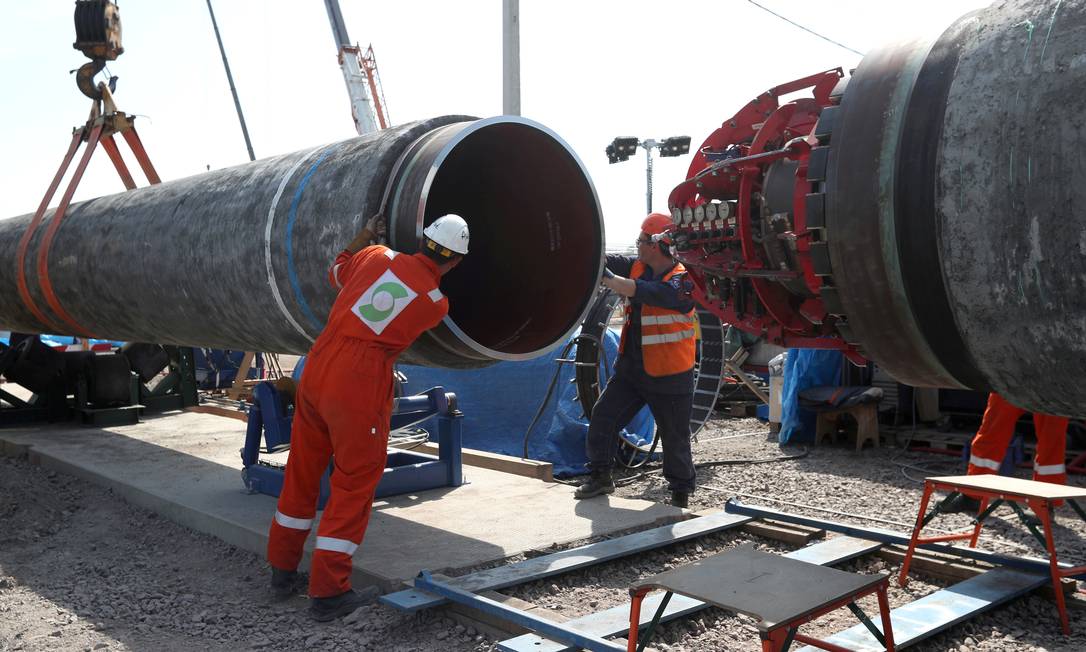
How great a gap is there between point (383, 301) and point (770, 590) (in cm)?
169

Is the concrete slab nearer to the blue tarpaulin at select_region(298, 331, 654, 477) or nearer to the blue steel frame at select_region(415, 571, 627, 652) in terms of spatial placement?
the blue steel frame at select_region(415, 571, 627, 652)

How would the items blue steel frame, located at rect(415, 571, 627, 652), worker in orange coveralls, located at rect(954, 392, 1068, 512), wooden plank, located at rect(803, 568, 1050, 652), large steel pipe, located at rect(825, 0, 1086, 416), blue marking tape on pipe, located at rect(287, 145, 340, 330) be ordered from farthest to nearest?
worker in orange coveralls, located at rect(954, 392, 1068, 512), blue marking tape on pipe, located at rect(287, 145, 340, 330), wooden plank, located at rect(803, 568, 1050, 652), blue steel frame, located at rect(415, 571, 627, 652), large steel pipe, located at rect(825, 0, 1086, 416)

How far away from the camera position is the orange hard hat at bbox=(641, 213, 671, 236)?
18.1 feet

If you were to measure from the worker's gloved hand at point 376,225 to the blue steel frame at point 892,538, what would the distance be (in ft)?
8.38

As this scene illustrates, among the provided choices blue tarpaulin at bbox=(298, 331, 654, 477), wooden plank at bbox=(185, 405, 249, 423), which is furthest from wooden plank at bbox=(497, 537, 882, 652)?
wooden plank at bbox=(185, 405, 249, 423)

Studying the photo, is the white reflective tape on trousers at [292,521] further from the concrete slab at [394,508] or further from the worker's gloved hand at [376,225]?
the worker's gloved hand at [376,225]

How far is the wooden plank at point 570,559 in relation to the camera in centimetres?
349

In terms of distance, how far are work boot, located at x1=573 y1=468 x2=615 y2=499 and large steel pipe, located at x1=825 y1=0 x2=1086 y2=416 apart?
3597 millimetres

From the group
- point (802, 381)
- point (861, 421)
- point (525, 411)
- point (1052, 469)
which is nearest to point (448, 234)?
point (1052, 469)

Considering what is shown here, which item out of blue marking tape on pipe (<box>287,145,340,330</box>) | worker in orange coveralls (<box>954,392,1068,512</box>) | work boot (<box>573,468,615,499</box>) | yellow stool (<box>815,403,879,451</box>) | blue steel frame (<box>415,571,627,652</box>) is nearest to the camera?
blue steel frame (<box>415,571,627,652</box>)

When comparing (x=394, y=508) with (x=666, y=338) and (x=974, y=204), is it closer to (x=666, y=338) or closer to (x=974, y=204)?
(x=666, y=338)

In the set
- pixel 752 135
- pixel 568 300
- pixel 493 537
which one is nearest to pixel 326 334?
pixel 568 300

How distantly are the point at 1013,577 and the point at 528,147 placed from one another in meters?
2.73

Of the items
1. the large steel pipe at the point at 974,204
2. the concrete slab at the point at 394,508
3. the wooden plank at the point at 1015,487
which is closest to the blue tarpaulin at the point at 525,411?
the concrete slab at the point at 394,508
